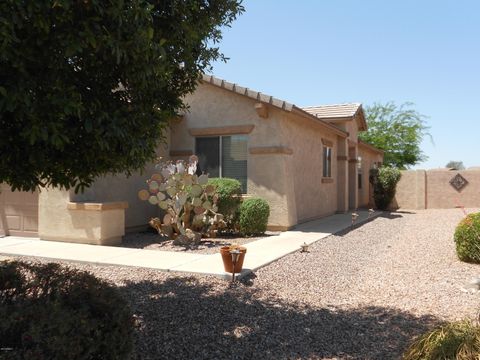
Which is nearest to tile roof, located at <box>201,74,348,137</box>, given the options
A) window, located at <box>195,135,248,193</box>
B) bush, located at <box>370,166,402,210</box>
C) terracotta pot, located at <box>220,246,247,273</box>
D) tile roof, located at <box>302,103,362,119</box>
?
window, located at <box>195,135,248,193</box>

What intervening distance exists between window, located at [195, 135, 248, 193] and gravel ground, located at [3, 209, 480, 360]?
4.11 meters

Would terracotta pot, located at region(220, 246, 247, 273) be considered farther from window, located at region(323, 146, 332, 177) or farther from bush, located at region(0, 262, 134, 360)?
window, located at region(323, 146, 332, 177)

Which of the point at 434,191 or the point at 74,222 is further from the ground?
the point at 434,191

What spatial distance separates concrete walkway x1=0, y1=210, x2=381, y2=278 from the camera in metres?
7.59

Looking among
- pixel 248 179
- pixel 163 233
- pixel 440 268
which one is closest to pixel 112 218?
pixel 163 233

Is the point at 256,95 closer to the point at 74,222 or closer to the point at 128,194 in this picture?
the point at 128,194

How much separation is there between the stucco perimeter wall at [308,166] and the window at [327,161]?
0.22 metres

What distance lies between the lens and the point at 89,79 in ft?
12.3

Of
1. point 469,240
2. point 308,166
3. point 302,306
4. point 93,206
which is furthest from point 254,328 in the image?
point 308,166

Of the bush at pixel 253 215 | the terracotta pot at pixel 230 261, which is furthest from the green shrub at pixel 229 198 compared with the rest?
the terracotta pot at pixel 230 261

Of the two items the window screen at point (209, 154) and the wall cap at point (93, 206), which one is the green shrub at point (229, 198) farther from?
the wall cap at point (93, 206)

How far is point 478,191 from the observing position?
23266mm

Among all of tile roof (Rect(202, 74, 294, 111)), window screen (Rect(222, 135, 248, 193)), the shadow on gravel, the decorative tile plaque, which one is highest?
A: tile roof (Rect(202, 74, 294, 111))

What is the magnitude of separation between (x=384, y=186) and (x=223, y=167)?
11738 mm
